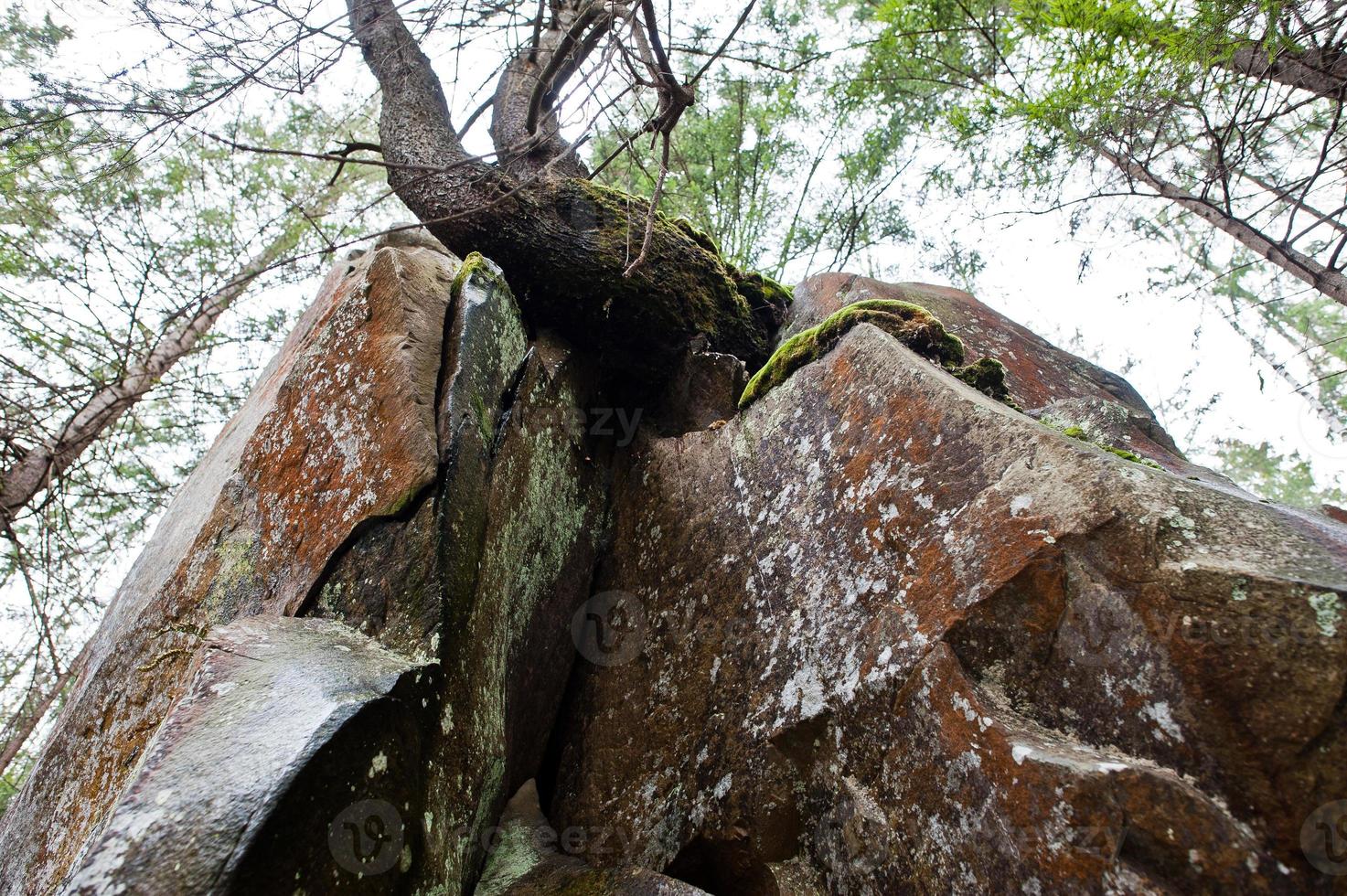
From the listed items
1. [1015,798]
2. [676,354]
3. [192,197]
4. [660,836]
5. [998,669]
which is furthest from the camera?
[192,197]

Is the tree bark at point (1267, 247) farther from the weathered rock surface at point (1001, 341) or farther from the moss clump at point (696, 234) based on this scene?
the moss clump at point (696, 234)

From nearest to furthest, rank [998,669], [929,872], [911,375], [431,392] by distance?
1. [929,872]
2. [998,669]
3. [911,375]
4. [431,392]

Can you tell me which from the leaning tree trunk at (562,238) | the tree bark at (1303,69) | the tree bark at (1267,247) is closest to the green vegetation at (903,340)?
the leaning tree trunk at (562,238)

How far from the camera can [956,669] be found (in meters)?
2.35

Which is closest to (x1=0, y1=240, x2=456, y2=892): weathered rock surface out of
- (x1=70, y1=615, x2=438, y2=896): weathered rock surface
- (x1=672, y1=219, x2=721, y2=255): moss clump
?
(x1=70, y1=615, x2=438, y2=896): weathered rock surface

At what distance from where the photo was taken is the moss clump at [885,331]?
3678mm

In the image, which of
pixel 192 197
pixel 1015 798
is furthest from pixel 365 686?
pixel 192 197

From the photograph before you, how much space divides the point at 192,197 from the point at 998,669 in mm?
9180

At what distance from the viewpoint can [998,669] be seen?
2.35 metres

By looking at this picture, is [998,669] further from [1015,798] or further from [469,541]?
[469,541]

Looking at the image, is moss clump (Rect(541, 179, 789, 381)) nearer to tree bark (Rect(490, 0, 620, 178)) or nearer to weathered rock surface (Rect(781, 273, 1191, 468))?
tree bark (Rect(490, 0, 620, 178))

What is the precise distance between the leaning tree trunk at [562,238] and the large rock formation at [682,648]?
0.27 metres

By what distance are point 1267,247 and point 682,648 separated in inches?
168

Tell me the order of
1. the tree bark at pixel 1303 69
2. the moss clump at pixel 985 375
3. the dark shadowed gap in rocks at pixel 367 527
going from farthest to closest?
the moss clump at pixel 985 375 → the tree bark at pixel 1303 69 → the dark shadowed gap in rocks at pixel 367 527
